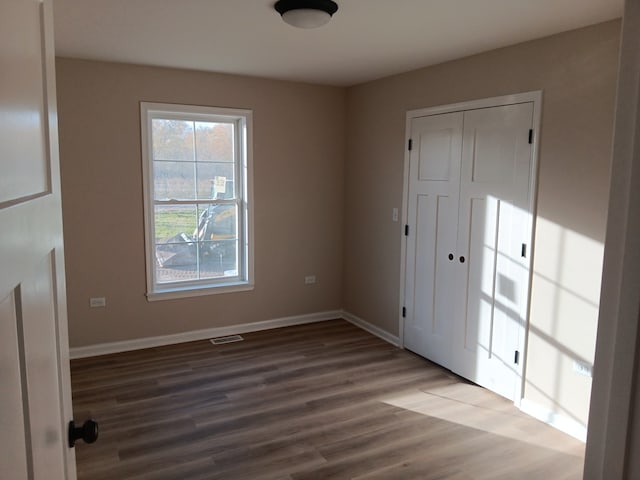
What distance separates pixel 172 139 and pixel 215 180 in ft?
1.81

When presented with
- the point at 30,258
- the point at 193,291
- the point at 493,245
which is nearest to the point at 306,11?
the point at 493,245

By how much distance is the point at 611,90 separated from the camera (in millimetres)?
2744

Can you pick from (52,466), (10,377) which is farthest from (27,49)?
(52,466)

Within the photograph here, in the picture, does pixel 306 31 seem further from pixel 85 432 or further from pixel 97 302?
pixel 97 302

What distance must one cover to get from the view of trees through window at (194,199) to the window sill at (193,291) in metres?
0.13

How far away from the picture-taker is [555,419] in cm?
318

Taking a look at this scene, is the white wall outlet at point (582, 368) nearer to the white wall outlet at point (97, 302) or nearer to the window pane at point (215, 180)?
the window pane at point (215, 180)

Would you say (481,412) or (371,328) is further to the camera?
(371,328)

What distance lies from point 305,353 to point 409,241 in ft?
4.58

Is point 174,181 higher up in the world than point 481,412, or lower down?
higher up

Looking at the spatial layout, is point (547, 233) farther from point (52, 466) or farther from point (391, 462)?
point (52, 466)

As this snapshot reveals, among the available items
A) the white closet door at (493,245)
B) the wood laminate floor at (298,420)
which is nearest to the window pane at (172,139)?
the wood laminate floor at (298,420)

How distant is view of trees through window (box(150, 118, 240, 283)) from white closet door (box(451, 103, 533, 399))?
7.47 ft

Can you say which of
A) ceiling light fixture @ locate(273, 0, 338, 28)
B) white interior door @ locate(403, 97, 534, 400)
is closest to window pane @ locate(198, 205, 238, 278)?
white interior door @ locate(403, 97, 534, 400)
